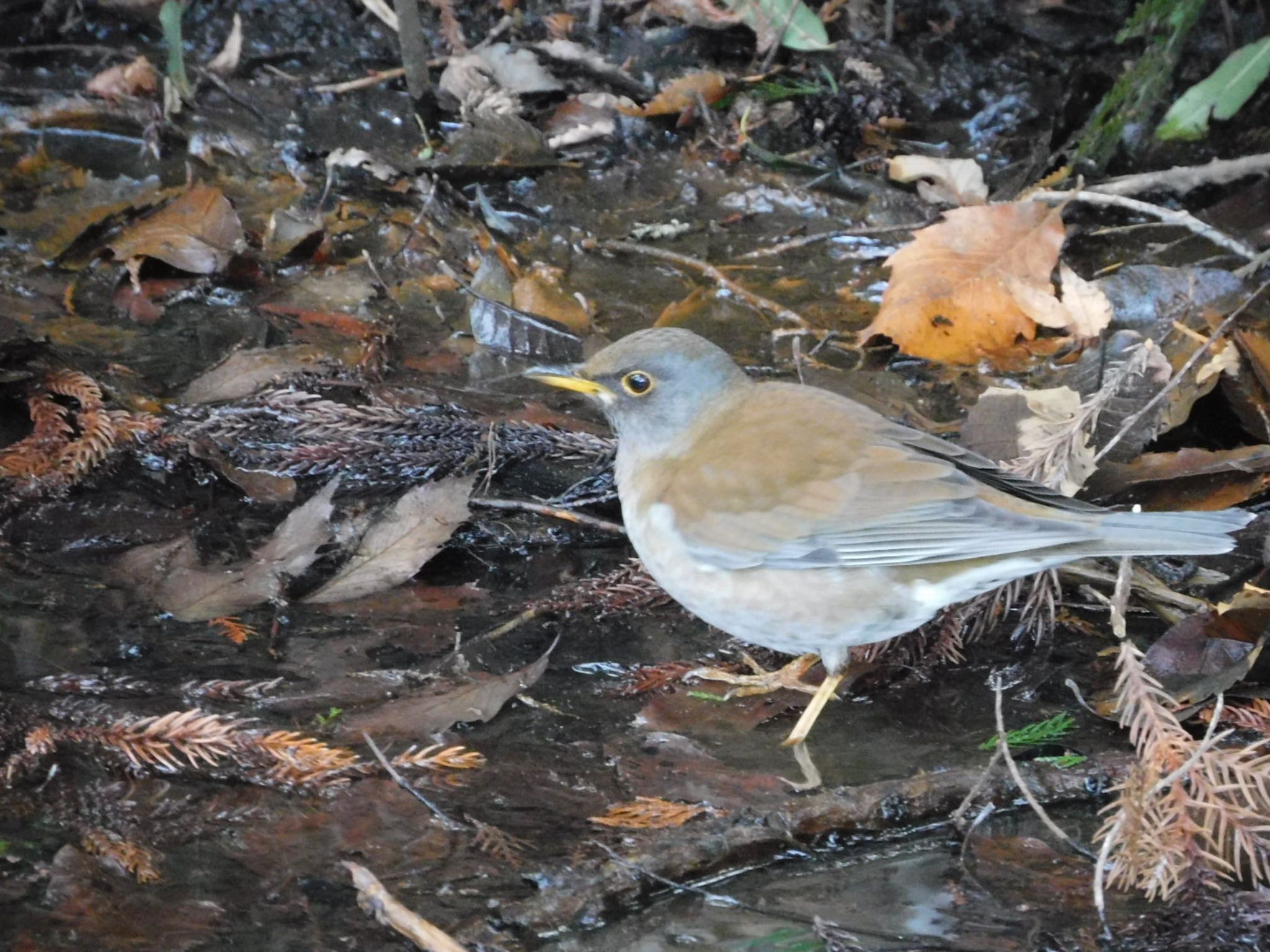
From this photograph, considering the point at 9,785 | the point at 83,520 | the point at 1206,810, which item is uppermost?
the point at 1206,810

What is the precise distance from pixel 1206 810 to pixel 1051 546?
34.2 inches

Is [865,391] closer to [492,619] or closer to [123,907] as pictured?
[492,619]

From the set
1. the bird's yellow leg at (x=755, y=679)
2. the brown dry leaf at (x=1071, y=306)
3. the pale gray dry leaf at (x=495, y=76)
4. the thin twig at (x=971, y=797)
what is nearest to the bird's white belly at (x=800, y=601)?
the bird's yellow leg at (x=755, y=679)

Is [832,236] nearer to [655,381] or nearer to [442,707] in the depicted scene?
[655,381]

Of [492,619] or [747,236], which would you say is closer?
[492,619]

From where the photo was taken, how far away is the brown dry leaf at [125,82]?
293 inches

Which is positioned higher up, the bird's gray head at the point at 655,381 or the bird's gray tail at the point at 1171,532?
the bird's gray tail at the point at 1171,532

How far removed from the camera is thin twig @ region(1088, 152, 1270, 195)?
21.1 ft

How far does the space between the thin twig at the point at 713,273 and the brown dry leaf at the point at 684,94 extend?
1.32m

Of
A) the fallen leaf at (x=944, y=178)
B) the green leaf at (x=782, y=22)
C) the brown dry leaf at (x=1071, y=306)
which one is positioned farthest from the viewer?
the green leaf at (x=782, y=22)

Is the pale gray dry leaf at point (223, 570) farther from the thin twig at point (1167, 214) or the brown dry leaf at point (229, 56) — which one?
the brown dry leaf at point (229, 56)

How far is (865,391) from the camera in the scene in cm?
538

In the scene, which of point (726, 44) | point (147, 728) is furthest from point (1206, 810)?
A: point (726, 44)

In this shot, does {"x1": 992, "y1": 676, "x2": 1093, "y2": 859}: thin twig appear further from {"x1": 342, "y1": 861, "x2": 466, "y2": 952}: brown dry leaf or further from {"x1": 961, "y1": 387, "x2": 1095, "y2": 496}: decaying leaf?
{"x1": 961, "y1": 387, "x2": 1095, "y2": 496}: decaying leaf
